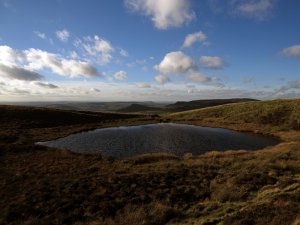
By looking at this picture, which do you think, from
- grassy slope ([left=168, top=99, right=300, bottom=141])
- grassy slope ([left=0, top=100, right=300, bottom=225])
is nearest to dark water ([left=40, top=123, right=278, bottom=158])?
grassy slope ([left=0, top=100, right=300, bottom=225])

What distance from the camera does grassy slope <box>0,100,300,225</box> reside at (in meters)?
13.4

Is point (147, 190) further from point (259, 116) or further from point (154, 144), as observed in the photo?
point (259, 116)

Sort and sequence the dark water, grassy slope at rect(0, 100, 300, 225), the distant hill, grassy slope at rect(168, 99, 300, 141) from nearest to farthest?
grassy slope at rect(0, 100, 300, 225) < the dark water < grassy slope at rect(168, 99, 300, 141) < the distant hill

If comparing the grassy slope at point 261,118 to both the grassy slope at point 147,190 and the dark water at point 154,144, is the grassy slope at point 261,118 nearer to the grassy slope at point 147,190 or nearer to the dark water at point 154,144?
the dark water at point 154,144

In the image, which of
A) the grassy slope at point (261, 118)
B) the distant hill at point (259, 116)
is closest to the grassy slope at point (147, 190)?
the grassy slope at point (261, 118)

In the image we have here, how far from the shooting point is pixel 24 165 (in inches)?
1088

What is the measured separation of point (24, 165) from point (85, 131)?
106ft

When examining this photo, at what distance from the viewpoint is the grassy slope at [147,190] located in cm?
1336

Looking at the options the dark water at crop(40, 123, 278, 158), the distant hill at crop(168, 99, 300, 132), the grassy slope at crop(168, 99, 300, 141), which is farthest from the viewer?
the distant hill at crop(168, 99, 300, 132)

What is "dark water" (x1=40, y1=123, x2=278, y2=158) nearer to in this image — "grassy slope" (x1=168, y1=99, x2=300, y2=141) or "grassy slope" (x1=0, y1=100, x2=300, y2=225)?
"grassy slope" (x1=0, y1=100, x2=300, y2=225)

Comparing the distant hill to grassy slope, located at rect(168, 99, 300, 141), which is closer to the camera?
grassy slope, located at rect(168, 99, 300, 141)

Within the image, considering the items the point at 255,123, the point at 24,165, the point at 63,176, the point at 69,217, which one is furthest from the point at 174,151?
the point at 255,123

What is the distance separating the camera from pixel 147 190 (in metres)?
18.8

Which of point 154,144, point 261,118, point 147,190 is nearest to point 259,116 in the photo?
point 261,118
